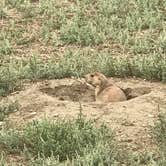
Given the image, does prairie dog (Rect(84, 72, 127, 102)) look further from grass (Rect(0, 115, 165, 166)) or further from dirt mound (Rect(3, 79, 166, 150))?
grass (Rect(0, 115, 165, 166))

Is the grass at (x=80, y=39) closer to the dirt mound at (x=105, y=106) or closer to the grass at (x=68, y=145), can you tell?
the dirt mound at (x=105, y=106)

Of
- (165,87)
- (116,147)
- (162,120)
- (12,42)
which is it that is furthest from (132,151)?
(12,42)

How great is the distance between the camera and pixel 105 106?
696cm

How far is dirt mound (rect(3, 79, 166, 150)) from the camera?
6199mm

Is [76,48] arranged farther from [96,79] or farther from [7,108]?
[7,108]

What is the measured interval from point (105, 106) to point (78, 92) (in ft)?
3.98

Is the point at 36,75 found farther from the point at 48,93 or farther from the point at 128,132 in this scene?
the point at 128,132

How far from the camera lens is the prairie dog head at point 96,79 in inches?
305

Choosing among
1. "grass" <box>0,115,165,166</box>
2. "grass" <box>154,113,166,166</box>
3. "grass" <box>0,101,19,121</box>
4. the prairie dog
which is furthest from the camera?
the prairie dog

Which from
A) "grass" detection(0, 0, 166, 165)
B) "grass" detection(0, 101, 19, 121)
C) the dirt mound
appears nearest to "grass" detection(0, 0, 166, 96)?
"grass" detection(0, 0, 166, 165)

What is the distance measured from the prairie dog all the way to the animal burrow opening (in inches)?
8.8

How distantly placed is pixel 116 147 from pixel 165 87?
7.24ft

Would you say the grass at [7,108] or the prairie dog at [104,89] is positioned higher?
the prairie dog at [104,89]

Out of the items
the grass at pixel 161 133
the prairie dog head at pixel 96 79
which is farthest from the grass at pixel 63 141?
the prairie dog head at pixel 96 79
